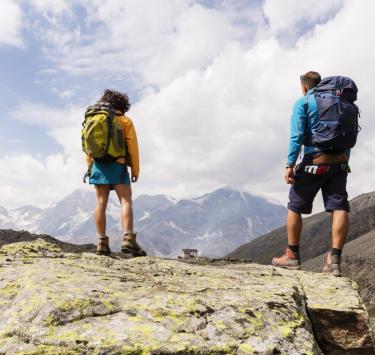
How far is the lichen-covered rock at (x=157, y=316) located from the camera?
3863 millimetres

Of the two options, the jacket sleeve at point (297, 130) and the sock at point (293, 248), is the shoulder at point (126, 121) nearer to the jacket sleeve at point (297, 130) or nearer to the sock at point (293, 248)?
the jacket sleeve at point (297, 130)

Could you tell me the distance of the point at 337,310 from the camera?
6.30 m

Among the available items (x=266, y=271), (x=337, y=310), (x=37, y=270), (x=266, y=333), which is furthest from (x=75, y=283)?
(x=266, y=271)

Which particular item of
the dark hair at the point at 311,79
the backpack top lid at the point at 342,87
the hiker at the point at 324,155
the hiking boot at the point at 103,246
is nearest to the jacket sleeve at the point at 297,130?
the hiker at the point at 324,155

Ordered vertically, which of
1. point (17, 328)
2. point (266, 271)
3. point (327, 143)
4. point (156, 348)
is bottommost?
point (156, 348)

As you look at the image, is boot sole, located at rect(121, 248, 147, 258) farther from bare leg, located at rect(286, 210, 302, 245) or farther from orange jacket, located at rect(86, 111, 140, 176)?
bare leg, located at rect(286, 210, 302, 245)

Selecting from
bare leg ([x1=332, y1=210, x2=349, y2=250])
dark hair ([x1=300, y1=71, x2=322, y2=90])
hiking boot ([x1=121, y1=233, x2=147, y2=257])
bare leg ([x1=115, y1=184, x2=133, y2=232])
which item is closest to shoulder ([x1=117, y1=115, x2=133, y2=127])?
bare leg ([x1=115, y1=184, x2=133, y2=232])

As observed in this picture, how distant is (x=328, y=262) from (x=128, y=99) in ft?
19.7

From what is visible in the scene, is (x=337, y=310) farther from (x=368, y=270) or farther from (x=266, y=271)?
(x=368, y=270)

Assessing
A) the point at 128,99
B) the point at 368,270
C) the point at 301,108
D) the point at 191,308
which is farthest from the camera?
the point at 368,270

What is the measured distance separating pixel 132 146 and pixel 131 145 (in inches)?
1.3

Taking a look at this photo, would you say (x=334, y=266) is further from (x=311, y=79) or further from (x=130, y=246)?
(x=130, y=246)

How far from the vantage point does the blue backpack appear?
8.59 metres

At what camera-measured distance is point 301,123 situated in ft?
29.5
